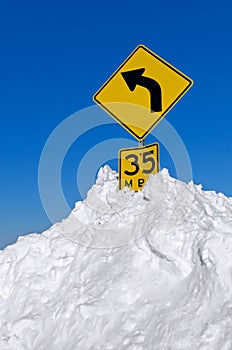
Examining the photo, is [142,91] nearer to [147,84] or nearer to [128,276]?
[147,84]

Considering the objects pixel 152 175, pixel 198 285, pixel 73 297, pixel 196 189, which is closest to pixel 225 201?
pixel 196 189

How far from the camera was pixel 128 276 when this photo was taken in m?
5.93

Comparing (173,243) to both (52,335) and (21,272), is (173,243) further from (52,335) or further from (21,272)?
(21,272)

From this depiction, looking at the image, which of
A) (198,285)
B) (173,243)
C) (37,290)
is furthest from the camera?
(37,290)

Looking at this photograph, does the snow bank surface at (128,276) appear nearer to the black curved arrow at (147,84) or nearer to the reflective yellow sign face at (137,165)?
the reflective yellow sign face at (137,165)

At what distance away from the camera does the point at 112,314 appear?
554 centimetres

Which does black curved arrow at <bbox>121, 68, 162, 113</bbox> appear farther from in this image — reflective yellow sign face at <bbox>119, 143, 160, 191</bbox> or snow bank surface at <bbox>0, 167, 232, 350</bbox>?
snow bank surface at <bbox>0, 167, 232, 350</bbox>

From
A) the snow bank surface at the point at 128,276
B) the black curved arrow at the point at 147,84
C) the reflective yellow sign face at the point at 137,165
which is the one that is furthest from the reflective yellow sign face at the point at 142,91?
the snow bank surface at the point at 128,276

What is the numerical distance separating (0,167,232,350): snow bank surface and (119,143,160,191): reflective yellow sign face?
0.76 feet

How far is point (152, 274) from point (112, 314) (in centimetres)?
72

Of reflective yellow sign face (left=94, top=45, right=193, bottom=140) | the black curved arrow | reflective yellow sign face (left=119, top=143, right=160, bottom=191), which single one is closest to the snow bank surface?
reflective yellow sign face (left=119, top=143, right=160, bottom=191)

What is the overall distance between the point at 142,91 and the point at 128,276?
2926 millimetres

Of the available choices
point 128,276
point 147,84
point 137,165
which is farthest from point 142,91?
point 128,276

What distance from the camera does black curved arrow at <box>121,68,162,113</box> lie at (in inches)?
286
